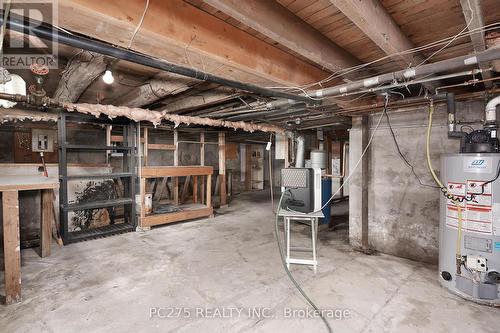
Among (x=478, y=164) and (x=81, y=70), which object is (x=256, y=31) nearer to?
(x=81, y=70)

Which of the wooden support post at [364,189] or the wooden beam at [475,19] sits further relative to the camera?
the wooden support post at [364,189]

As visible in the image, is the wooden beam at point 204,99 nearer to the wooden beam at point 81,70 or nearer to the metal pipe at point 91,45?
the metal pipe at point 91,45

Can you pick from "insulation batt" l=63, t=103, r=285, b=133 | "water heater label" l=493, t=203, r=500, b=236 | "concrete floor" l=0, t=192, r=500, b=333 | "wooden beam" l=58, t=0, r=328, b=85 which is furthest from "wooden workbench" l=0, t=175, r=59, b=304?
"water heater label" l=493, t=203, r=500, b=236

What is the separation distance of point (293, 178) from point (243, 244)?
1313 millimetres

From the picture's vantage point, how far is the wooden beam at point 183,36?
3.79ft

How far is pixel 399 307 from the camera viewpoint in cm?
198

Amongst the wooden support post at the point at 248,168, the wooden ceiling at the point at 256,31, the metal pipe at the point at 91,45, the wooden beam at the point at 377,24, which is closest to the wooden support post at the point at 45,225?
the wooden ceiling at the point at 256,31

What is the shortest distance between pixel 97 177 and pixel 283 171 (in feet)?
8.98

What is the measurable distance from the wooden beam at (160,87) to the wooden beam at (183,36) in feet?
2.49

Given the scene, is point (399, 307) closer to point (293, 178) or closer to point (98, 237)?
point (293, 178)

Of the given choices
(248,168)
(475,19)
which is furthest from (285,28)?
(248,168)

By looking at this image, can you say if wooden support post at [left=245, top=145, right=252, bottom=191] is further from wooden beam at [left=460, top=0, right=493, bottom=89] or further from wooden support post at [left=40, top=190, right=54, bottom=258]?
Answer: wooden beam at [left=460, top=0, right=493, bottom=89]

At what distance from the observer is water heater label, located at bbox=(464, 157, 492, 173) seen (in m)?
2.01

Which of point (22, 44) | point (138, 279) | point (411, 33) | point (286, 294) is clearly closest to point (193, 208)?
point (138, 279)
